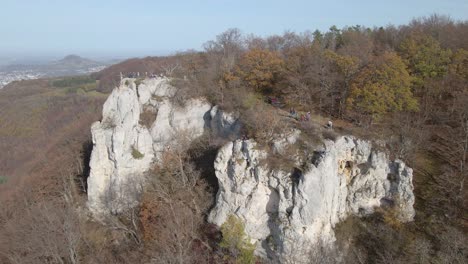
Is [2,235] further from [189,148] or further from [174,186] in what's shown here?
[189,148]

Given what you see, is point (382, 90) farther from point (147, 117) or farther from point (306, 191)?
point (147, 117)

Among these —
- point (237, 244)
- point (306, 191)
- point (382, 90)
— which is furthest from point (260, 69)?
point (237, 244)

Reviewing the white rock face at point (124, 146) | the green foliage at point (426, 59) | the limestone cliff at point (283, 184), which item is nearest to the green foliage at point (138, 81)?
the white rock face at point (124, 146)

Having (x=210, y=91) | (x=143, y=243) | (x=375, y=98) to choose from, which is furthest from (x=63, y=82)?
(x=375, y=98)

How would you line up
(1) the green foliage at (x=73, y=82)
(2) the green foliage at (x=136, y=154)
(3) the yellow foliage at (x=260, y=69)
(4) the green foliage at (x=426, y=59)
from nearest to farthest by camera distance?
(2) the green foliage at (x=136, y=154) → (4) the green foliage at (x=426, y=59) → (3) the yellow foliage at (x=260, y=69) → (1) the green foliage at (x=73, y=82)

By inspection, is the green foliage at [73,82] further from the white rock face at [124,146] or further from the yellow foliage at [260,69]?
the yellow foliage at [260,69]

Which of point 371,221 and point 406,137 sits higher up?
point 406,137
